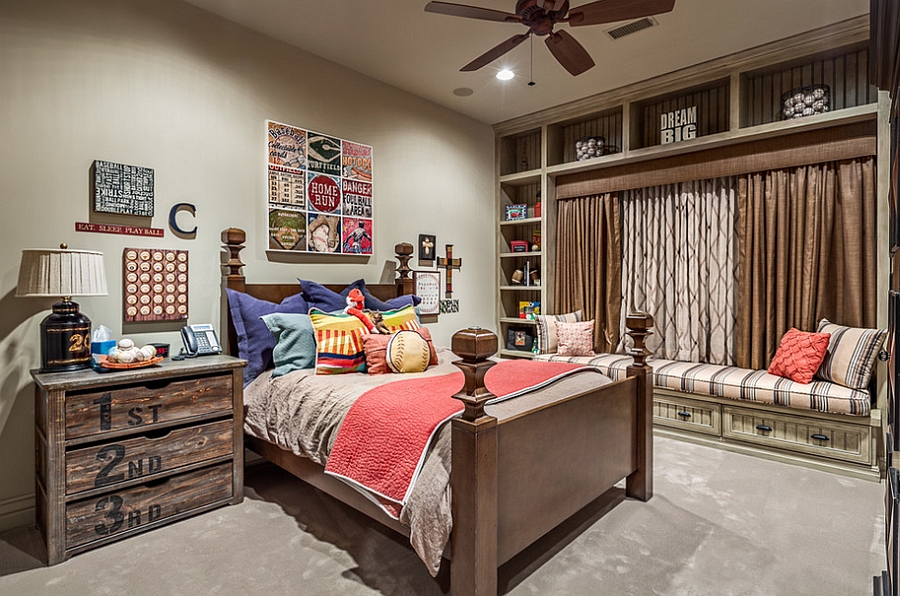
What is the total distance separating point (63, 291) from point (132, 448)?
0.79m

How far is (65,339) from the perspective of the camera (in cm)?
235

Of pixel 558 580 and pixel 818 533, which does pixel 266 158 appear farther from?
pixel 818 533

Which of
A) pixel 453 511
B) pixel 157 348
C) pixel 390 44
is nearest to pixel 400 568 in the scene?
pixel 453 511

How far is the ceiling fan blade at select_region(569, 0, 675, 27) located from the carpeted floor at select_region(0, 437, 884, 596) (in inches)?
98.8

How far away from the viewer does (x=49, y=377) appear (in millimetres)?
2230

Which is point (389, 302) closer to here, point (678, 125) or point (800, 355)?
point (678, 125)

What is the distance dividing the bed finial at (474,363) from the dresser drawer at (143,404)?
60.3 inches

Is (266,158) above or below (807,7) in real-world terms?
below

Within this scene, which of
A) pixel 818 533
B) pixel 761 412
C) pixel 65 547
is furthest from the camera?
pixel 761 412

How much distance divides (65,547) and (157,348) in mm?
981

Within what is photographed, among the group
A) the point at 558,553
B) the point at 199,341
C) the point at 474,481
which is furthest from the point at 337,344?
the point at 558,553

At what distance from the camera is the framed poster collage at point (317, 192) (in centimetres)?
342

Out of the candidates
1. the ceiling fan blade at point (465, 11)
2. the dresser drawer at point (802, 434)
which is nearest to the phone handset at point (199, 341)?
the ceiling fan blade at point (465, 11)

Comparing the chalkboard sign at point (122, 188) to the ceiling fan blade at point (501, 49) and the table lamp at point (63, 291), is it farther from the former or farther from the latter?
the ceiling fan blade at point (501, 49)
